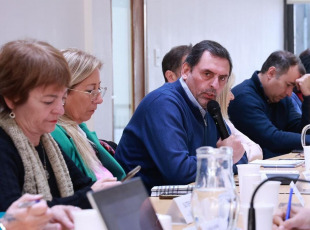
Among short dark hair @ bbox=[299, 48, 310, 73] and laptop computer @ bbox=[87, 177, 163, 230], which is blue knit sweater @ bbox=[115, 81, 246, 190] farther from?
short dark hair @ bbox=[299, 48, 310, 73]

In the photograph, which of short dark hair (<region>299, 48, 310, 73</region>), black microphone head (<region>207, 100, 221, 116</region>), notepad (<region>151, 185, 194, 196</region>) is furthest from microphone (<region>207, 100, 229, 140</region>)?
short dark hair (<region>299, 48, 310, 73</region>)

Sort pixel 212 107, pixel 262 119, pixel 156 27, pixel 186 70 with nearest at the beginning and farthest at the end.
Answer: pixel 212 107, pixel 186 70, pixel 262 119, pixel 156 27

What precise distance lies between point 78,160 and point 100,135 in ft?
7.78

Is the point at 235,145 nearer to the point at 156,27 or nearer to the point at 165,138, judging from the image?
the point at 165,138

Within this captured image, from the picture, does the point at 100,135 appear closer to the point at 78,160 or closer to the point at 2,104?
the point at 78,160

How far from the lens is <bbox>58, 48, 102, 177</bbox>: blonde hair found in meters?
2.63

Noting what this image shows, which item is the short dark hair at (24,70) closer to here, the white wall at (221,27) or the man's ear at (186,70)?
the man's ear at (186,70)

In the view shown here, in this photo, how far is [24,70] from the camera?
1.93 metres

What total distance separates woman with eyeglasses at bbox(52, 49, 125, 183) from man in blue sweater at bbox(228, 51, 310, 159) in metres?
1.99

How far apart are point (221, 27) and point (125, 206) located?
5926 mm

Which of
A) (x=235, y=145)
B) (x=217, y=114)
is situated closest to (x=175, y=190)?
(x=235, y=145)

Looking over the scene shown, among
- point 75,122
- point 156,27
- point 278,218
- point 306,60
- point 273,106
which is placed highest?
point 156,27

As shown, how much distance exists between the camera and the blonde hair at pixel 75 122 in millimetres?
2627

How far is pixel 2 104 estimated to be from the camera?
6.61 ft
